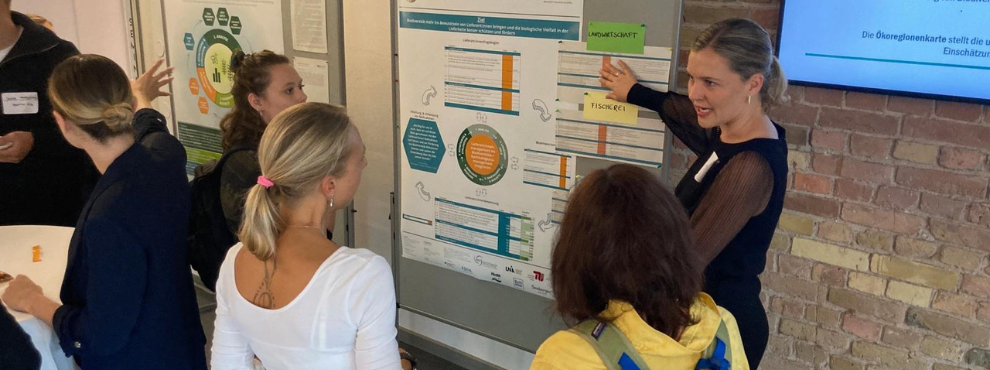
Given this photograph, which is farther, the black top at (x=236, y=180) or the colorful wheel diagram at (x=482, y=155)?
the colorful wheel diagram at (x=482, y=155)

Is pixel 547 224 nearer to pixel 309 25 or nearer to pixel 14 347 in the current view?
pixel 309 25

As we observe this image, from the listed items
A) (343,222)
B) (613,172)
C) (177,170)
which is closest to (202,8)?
(343,222)

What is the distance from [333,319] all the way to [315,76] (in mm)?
2022

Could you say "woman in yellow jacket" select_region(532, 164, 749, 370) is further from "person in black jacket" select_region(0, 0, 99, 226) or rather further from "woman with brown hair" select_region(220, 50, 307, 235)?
"person in black jacket" select_region(0, 0, 99, 226)

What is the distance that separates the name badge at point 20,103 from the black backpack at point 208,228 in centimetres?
92

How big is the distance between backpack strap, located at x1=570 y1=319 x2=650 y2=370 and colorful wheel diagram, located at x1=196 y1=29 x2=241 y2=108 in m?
2.92

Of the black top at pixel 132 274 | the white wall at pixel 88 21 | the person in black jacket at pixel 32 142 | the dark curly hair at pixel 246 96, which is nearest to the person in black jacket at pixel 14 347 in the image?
the black top at pixel 132 274

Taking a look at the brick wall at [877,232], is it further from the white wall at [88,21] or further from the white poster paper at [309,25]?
the white wall at [88,21]

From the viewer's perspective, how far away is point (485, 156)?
2738 mm

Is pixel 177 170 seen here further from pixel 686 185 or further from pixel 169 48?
pixel 169 48

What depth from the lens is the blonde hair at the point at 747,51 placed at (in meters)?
1.84

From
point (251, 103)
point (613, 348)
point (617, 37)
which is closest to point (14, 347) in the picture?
point (251, 103)

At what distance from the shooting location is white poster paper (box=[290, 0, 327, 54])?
10.3 ft

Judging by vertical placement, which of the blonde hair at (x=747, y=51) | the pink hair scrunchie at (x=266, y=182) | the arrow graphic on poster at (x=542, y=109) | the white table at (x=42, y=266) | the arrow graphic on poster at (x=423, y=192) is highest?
the blonde hair at (x=747, y=51)
